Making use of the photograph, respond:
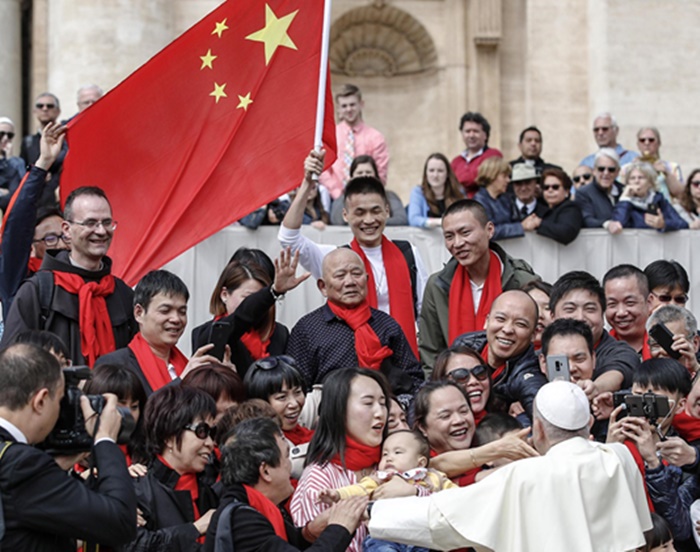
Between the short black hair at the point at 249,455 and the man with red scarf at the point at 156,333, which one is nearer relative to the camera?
the short black hair at the point at 249,455

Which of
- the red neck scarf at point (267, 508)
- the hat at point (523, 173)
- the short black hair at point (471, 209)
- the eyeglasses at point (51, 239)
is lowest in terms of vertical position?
the red neck scarf at point (267, 508)

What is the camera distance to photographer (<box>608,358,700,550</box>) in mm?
6188

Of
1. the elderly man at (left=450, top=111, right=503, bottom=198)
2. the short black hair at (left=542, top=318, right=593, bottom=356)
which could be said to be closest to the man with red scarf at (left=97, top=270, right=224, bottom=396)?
the short black hair at (left=542, top=318, right=593, bottom=356)

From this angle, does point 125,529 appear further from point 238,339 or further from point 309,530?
point 238,339

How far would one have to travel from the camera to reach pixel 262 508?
5676mm

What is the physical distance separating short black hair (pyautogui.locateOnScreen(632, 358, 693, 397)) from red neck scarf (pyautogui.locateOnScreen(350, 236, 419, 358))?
1.90 metres

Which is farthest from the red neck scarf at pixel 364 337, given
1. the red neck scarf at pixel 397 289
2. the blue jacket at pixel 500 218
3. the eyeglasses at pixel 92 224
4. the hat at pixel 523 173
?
the hat at pixel 523 173

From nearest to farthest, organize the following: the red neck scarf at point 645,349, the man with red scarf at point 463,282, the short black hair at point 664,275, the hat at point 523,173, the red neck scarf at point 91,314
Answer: the red neck scarf at point 91,314 < the red neck scarf at point 645,349 < the man with red scarf at point 463,282 < the short black hair at point 664,275 < the hat at point 523,173

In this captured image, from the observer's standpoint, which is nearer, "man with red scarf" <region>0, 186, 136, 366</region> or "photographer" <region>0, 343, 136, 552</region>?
"photographer" <region>0, 343, 136, 552</region>

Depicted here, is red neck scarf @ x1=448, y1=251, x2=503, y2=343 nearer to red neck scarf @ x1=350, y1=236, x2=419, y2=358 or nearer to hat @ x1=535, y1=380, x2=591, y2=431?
red neck scarf @ x1=350, y1=236, x2=419, y2=358

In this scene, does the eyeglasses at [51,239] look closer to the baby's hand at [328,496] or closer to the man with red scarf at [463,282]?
the man with red scarf at [463,282]

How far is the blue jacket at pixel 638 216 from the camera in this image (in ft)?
37.7

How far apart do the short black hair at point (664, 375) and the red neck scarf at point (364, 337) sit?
1.44 m

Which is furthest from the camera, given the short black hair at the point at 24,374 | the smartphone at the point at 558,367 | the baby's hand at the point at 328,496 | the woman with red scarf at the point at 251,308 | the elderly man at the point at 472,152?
the elderly man at the point at 472,152
